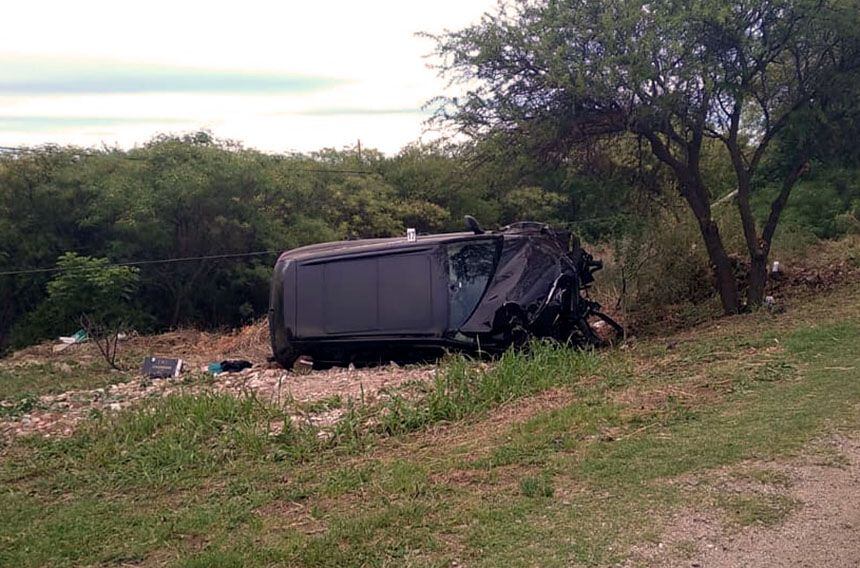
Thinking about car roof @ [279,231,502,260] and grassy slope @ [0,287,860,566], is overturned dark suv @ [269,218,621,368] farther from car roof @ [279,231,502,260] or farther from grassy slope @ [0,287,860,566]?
grassy slope @ [0,287,860,566]

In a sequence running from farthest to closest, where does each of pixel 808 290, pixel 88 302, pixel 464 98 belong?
1. pixel 88 302
2. pixel 808 290
3. pixel 464 98

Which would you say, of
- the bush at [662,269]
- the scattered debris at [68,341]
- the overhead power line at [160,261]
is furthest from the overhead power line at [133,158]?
the bush at [662,269]

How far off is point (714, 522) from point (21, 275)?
69.7 ft

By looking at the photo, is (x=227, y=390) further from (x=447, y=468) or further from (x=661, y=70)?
(x=661, y=70)

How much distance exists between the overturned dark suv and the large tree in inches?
87.9

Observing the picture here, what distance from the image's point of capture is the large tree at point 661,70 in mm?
11406

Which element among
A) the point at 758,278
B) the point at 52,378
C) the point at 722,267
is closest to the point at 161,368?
the point at 52,378

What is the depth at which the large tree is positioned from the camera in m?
11.4

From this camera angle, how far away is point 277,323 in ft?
35.3

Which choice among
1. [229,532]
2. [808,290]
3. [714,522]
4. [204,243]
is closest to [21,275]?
[204,243]

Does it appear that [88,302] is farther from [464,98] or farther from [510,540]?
[510,540]

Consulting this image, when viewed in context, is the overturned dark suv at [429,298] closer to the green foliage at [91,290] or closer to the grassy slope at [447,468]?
the grassy slope at [447,468]

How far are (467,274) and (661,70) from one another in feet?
13.1

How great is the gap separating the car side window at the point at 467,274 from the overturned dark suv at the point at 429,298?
1cm
